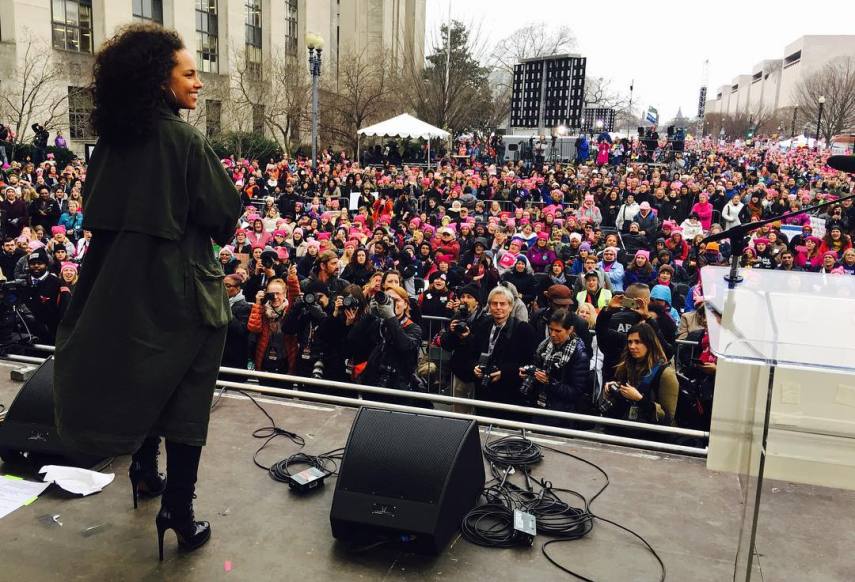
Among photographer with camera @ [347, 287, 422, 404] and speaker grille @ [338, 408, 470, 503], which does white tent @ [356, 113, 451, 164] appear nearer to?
photographer with camera @ [347, 287, 422, 404]

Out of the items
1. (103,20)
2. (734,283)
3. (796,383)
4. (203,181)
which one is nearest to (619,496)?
(734,283)

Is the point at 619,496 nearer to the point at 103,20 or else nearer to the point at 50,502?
the point at 50,502

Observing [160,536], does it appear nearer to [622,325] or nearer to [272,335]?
[272,335]

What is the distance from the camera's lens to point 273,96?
31.2m

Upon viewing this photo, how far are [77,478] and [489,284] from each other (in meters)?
5.38

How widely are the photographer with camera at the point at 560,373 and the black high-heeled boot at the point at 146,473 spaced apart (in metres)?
2.68

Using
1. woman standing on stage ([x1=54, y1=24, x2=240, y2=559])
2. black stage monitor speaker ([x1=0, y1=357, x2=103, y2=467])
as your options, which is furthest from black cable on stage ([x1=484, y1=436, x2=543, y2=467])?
black stage monitor speaker ([x1=0, y1=357, x2=103, y2=467])

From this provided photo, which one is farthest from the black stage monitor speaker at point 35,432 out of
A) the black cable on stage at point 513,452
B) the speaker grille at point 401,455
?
the black cable on stage at point 513,452

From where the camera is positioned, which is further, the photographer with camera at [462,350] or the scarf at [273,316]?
the scarf at [273,316]

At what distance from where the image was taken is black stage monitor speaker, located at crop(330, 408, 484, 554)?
9.96 ft

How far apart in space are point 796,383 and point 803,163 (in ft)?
109

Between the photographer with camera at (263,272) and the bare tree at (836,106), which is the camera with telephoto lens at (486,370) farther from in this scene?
the bare tree at (836,106)

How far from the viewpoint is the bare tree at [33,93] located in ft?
77.6

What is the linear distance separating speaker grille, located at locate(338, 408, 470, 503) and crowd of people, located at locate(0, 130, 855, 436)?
119 cm
